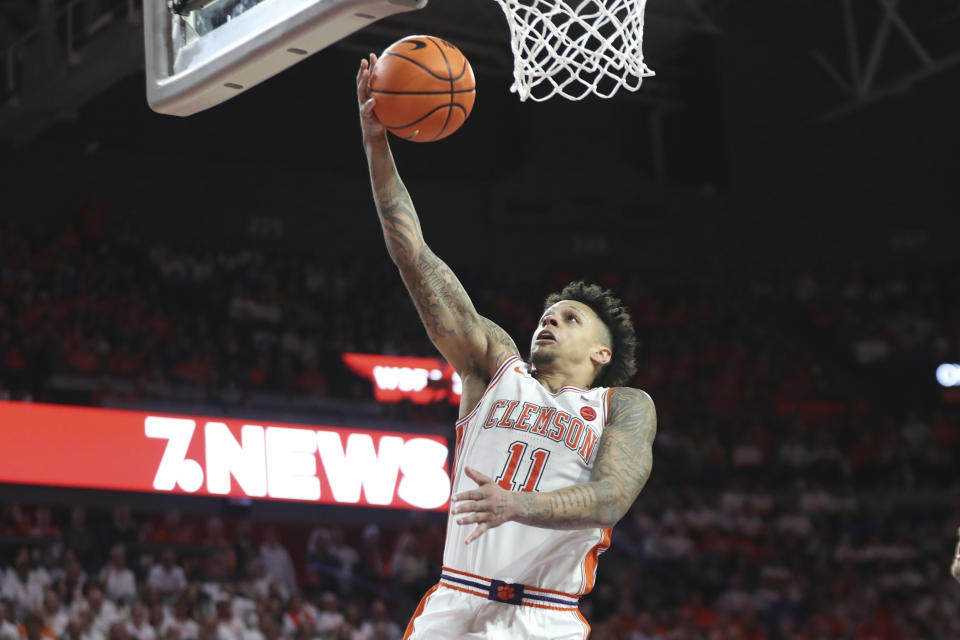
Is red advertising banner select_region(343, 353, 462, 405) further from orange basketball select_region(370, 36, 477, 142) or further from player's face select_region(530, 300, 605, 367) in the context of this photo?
orange basketball select_region(370, 36, 477, 142)

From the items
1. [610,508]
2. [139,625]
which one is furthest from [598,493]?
[139,625]

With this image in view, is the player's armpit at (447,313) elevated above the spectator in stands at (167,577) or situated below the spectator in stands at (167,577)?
above

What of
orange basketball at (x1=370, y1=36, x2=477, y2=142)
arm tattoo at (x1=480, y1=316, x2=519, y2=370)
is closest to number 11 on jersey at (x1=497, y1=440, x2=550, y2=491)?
arm tattoo at (x1=480, y1=316, x2=519, y2=370)

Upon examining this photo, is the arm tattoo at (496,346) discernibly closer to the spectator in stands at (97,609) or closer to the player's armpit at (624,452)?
the player's armpit at (624,452)

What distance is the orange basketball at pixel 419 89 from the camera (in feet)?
11.6

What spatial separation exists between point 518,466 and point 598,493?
1.25 ft

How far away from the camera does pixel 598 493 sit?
10.3ft

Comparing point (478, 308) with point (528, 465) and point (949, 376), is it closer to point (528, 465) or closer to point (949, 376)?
point (949, 376)

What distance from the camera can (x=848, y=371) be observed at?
55.6 feet

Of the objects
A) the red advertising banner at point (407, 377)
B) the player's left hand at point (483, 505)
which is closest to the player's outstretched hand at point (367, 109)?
the player's left hand at point (483, 505)

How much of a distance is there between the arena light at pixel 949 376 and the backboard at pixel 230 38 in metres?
14.5

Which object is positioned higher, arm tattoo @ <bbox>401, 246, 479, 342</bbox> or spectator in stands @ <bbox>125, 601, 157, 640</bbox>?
arm tattoo @ <bbox>401, 246, 479, 342</bbox>

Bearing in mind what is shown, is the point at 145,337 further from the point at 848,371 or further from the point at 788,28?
the point at 788,28

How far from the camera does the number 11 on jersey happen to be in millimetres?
3438
